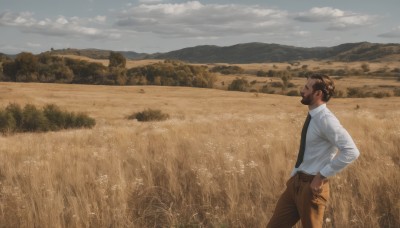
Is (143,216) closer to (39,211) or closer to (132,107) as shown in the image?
(39,211)

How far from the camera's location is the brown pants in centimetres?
378

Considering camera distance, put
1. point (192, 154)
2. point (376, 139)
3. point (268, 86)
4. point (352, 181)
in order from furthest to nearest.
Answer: point (268, 86), point (376, 139), point (192, 154), point (352, 181)

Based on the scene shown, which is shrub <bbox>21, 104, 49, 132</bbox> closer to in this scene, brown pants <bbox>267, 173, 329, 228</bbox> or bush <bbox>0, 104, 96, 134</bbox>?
bush <bbox>0, 104, 96, 134</bbox>

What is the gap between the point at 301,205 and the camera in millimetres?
3836

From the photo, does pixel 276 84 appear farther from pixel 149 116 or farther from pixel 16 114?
pixel 16 114

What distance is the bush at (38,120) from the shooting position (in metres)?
21.4

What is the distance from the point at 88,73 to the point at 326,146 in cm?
5233

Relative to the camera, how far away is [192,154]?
8.74 meters

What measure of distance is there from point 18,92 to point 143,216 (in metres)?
31.0

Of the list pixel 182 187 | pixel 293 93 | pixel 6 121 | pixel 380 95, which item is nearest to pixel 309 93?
pixel 182 187

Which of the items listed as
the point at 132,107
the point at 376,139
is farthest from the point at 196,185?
the point at 132,107

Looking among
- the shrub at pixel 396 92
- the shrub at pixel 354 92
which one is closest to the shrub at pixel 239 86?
the shrub at pixel 354 92

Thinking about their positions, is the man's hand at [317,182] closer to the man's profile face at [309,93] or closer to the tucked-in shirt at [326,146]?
the tucked-in shirt at [326,146]

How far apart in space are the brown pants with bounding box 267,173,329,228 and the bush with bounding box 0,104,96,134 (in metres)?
18.6
